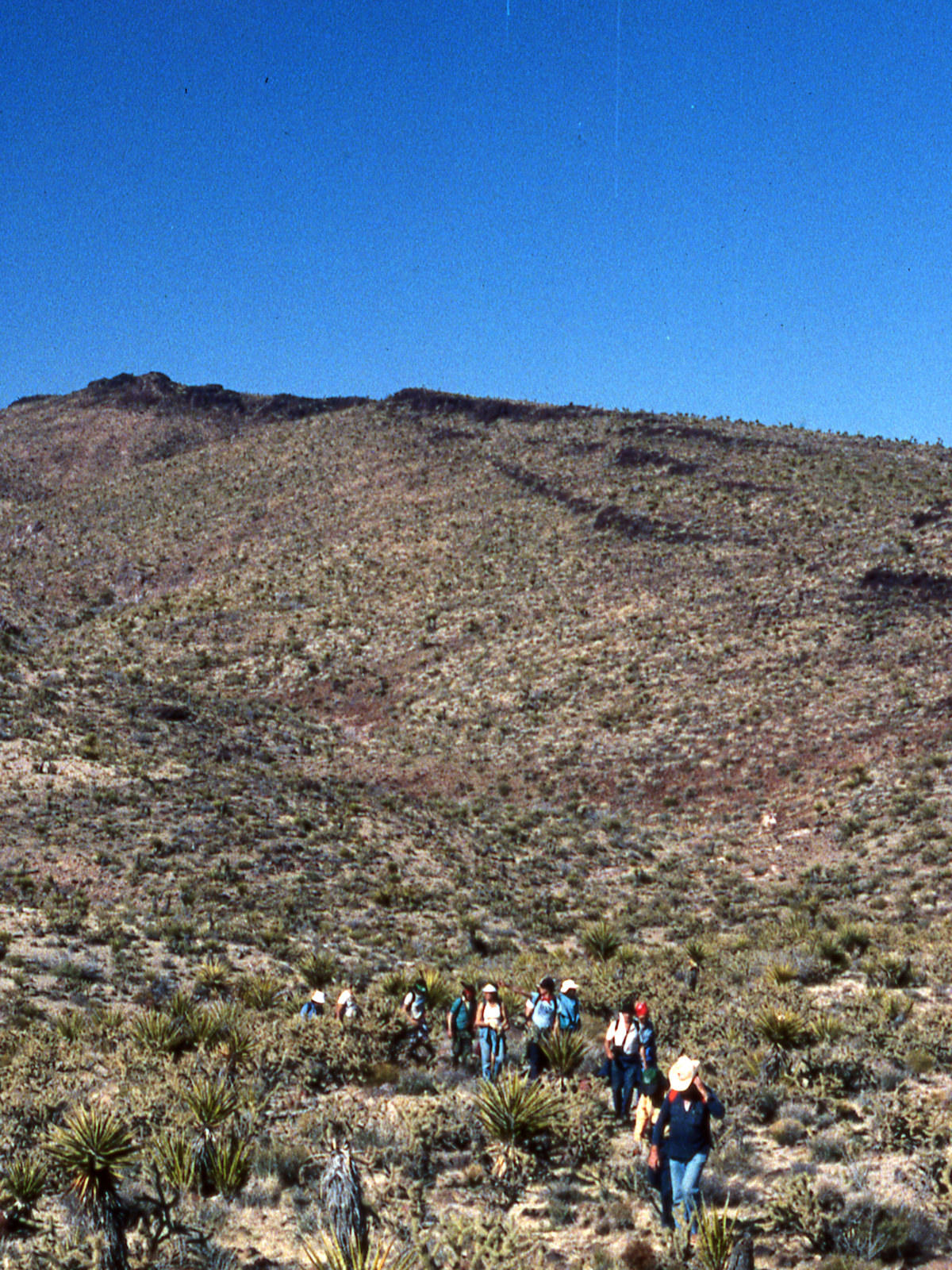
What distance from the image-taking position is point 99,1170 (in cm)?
698

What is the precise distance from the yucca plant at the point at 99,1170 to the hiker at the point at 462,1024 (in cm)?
449

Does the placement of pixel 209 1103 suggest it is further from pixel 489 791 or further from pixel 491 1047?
pixel 489 791

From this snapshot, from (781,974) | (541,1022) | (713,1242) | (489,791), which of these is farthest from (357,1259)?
(489,791)

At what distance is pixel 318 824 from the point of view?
28672 millimetres

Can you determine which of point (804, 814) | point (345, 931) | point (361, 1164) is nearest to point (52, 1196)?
point (361, 1164)

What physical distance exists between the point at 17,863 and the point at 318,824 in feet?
26.8

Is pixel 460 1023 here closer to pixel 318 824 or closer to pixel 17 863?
pixel 17 863

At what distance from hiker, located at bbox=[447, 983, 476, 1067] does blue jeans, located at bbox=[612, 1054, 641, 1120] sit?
2.24 metres

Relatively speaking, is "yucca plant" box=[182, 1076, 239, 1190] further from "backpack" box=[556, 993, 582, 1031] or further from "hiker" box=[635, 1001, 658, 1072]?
"hiker" box=[635, 1001, 658, 1072]

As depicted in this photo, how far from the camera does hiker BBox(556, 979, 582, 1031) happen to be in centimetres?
1068

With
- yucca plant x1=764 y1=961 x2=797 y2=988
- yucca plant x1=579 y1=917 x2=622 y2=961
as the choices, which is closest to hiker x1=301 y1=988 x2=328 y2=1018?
yucca plant x1=764 y1=961 x2=797 y2=988

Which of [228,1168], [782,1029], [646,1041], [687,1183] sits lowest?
[228,1168]

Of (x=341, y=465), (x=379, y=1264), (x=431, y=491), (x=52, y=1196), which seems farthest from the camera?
(x=341, y=465)

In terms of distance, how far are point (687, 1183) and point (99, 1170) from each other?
405 cm
